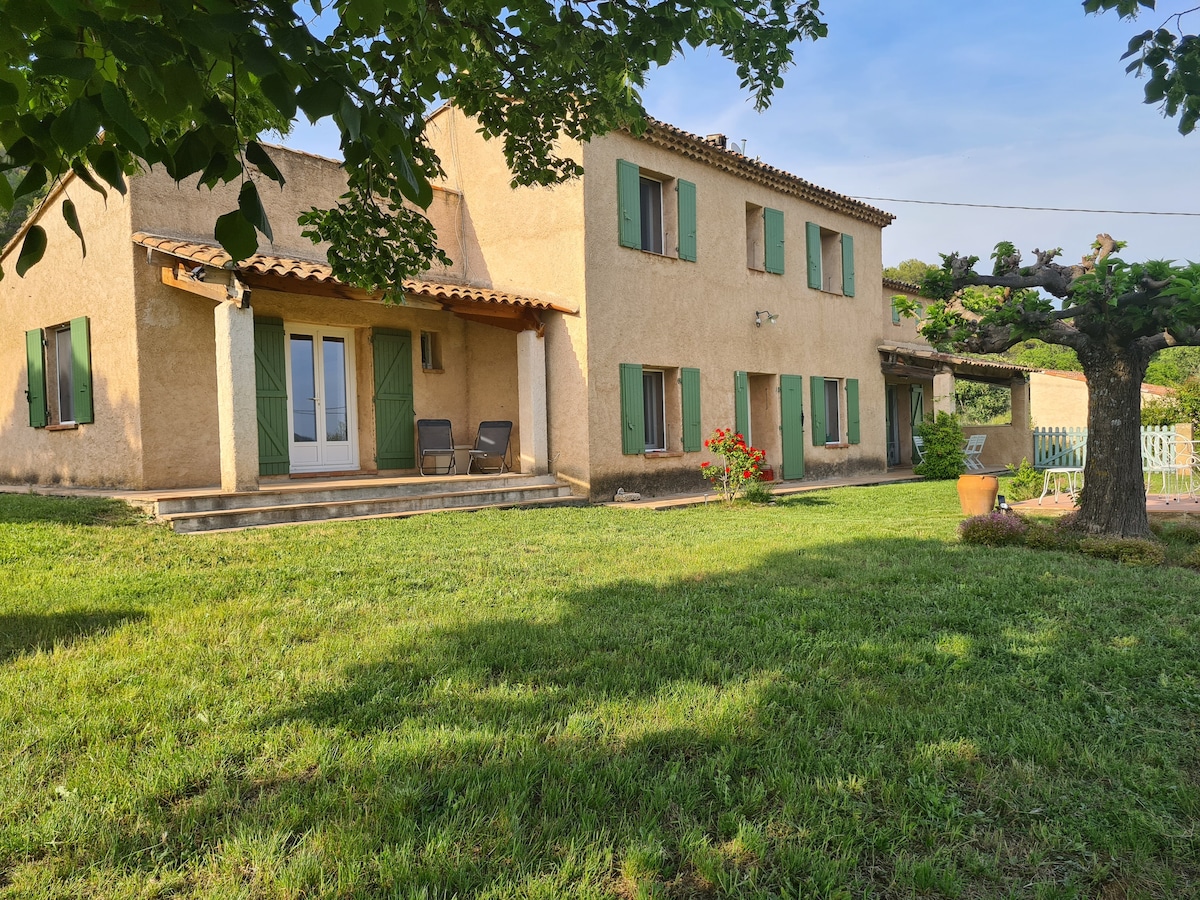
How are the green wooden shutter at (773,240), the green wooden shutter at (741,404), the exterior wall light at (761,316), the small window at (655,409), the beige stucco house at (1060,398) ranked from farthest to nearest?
1. the beige stucco house at (1060,398)
2. the green wooden shutter at (773,240)
3. the exterior wall light at (761,316)
4. the green wooden shutter at (741,404)
5. the small window at (655,409)

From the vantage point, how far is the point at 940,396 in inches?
643

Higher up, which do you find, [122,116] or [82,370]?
[82,370]

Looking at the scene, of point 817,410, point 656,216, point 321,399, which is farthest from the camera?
point 817,410

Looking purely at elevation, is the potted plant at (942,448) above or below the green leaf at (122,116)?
below

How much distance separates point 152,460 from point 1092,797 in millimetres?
9429

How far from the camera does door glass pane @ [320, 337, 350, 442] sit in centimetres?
1048

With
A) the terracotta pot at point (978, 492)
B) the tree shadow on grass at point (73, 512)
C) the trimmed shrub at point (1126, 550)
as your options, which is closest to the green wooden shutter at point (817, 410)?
the terracotta pot at point (978, 492)

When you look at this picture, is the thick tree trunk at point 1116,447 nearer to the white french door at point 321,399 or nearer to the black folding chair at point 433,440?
the black folding chair at point 433,440

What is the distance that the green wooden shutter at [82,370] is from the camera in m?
9.41

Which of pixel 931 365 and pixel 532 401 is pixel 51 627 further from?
pixel 931 365

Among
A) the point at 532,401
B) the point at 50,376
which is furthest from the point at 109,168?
the point at 50,376

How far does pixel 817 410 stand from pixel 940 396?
379 cm

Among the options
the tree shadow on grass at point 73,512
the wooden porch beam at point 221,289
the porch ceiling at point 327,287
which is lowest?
the tree shadow on grass at point 73,512

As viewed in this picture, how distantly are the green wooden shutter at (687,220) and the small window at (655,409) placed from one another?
1.96m
